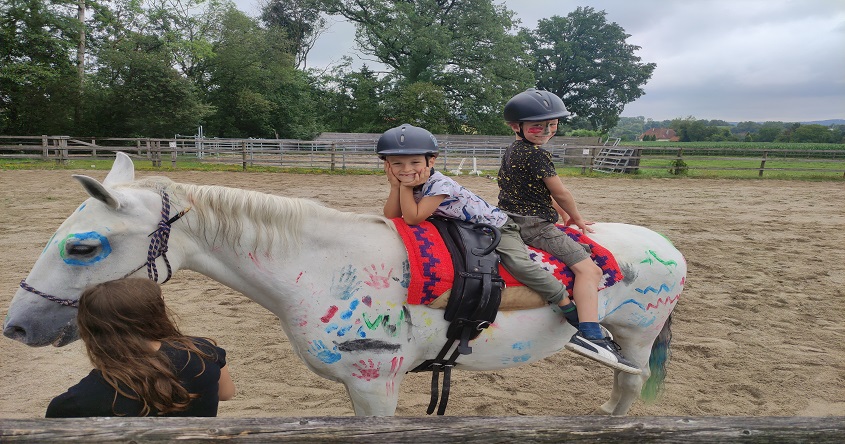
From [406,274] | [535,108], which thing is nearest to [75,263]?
[406,274]

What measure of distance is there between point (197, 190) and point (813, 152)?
25873 mm

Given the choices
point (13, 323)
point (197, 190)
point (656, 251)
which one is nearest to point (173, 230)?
point (197, 190)

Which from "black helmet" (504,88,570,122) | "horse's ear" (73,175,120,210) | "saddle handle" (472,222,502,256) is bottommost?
"saddle handle" (472,222,502,256)

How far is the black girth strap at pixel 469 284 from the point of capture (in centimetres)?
225

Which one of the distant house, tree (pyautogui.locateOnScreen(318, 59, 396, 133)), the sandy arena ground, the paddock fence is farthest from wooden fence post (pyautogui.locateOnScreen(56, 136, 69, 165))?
the distant house

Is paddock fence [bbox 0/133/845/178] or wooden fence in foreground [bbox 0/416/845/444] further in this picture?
paddock fence [bbox 0/133/845/178]

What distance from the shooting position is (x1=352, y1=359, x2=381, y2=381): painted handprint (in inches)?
87.9

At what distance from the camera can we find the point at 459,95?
117 ft

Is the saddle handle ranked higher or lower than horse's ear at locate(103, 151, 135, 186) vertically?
lower

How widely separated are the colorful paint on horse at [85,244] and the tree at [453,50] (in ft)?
107

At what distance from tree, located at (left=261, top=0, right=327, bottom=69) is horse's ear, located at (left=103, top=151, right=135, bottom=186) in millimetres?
41436

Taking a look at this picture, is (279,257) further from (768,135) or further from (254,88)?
(768,135)

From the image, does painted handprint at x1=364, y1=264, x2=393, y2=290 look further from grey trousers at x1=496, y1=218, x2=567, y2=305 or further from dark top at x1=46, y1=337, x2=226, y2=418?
dark top at x1=46, y1=337, x2=226, y2=418

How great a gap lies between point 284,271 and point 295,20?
44182mm
